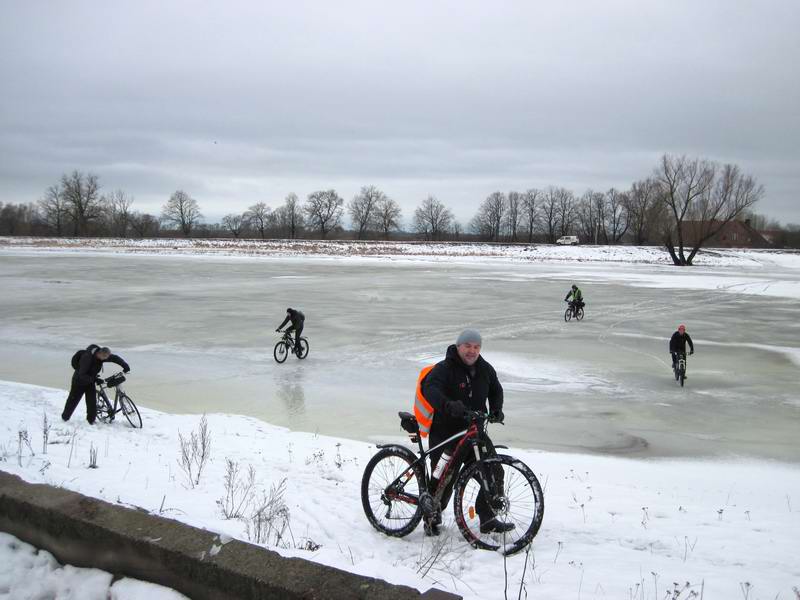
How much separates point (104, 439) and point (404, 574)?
5.77 meters

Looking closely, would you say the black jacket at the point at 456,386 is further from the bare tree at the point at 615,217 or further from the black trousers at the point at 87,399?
the bare tree at the point at 615,217

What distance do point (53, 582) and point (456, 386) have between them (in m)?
2.93

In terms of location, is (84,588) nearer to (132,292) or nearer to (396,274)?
(132,292)

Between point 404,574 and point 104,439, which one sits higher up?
point 404,574

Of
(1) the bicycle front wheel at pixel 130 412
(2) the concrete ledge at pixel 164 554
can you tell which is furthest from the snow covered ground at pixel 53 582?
(1) the bicycle front wheel at pixel 130 412

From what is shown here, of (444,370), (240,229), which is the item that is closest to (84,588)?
(444,370)

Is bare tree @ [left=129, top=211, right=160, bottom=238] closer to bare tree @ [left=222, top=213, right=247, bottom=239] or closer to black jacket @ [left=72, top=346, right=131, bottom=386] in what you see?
bare tree @ [left=222, top=213, right=247, bottom=239]

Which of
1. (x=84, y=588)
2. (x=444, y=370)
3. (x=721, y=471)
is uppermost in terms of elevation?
(x=444, y=370)

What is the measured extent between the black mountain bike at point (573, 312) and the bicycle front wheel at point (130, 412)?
15855mm

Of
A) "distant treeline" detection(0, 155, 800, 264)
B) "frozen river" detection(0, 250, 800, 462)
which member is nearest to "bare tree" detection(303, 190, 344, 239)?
"distant treeline" detection(0, 155, 800, 264)

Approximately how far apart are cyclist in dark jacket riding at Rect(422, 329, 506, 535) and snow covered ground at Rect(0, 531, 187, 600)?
230 cm

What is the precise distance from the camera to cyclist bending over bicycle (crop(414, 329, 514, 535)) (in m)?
4.84

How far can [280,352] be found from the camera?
14.8 meters

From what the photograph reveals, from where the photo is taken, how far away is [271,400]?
11430mm
